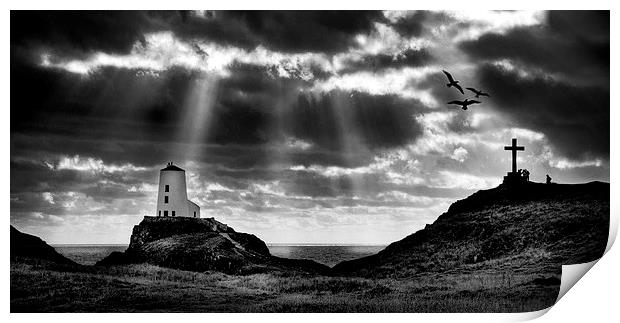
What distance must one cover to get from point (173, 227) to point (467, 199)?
828cm

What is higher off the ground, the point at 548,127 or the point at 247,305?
the point at 548,127

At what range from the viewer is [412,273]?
2520 centimetres

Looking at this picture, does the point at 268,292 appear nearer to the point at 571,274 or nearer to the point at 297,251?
the point at 297,251

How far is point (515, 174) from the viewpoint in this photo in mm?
24656

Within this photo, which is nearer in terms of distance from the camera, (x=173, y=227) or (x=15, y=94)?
(x=15, y=94)

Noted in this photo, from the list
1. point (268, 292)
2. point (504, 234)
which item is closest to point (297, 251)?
point (268, 292)

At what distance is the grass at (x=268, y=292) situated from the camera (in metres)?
23.9

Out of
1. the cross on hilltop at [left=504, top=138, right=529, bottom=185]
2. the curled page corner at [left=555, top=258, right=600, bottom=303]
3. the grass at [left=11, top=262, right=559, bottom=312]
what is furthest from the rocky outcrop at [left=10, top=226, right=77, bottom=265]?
the curled page corner at [left=555, top=258, right=600, bottom=303]

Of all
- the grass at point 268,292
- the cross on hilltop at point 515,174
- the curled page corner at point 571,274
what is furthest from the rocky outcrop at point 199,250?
the curled page corner at point 571,274

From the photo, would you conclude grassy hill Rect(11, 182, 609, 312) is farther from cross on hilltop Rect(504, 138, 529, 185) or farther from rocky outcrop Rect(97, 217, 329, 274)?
cross on hilltop Rect(504, 138, 529, 185)

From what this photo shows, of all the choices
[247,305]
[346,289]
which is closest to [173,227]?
[247,305]

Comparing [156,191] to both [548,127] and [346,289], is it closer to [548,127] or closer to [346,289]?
[346,289]

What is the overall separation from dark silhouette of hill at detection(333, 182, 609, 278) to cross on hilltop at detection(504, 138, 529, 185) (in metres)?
0.22

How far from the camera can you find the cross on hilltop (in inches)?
960
